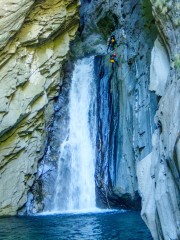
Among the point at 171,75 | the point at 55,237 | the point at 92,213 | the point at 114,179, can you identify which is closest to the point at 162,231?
the point at 171,75

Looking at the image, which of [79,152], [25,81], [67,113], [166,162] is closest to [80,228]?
[166,162]

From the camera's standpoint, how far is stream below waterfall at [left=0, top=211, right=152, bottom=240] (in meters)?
Result: 10.5

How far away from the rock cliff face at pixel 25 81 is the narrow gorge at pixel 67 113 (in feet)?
0.15

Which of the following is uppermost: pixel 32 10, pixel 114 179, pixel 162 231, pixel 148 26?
pixel 32 10

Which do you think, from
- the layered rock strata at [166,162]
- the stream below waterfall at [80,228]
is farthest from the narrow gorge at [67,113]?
the layered rock strata at [166,162]

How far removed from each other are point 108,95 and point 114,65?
5.20ft

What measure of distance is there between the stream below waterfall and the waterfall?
2.61 metres

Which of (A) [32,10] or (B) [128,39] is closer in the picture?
(A) [32,10]

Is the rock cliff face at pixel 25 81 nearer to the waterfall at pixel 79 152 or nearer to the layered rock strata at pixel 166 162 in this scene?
the waterfall at pixel 79 152

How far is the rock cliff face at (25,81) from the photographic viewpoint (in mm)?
15438

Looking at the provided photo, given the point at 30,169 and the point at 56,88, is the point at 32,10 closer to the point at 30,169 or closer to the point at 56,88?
the point at 56,88

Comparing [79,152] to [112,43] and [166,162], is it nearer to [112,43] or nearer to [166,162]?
[112,43]

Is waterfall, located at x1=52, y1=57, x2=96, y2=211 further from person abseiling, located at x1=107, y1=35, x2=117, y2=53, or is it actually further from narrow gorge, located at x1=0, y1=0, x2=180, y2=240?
person abseiling, located at x1=107, y1=35, x2=117, y2=53

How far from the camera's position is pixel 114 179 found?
664 inches
